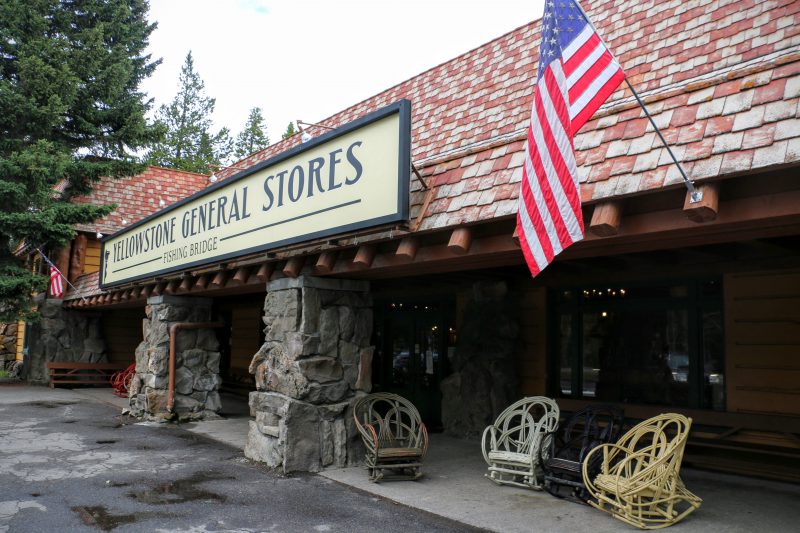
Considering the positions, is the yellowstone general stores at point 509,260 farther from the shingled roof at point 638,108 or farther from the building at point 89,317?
the building at point 89,317

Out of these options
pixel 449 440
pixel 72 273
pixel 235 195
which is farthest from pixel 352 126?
pixel 72 273

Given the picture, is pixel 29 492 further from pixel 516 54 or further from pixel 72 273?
pixel 72 273

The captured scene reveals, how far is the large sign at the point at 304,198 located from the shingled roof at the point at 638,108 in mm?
456

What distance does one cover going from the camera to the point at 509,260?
609 centimetres

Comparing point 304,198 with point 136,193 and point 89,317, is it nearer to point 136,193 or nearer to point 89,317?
point 89,317

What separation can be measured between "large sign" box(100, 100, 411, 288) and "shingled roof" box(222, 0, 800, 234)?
18.0 inches

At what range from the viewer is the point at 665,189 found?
12.7 feet

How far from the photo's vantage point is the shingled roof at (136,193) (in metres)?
18.9

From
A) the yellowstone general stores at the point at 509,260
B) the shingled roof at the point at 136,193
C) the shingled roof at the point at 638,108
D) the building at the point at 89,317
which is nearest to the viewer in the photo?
the shingled roof at the point at 638,108

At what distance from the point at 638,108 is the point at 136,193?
18.8 meters

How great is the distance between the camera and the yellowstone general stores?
4.15 meters

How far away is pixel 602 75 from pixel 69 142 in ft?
62.1

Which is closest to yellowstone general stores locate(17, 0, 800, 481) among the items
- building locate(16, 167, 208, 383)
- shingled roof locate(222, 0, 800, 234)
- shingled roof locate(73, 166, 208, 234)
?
shingled roof locate(222, 0, 800, 234)

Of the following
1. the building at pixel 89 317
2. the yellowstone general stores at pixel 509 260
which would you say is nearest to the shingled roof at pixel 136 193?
the building at pixel 89 317
